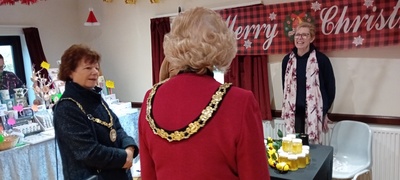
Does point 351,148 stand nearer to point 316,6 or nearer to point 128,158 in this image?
point 316,6

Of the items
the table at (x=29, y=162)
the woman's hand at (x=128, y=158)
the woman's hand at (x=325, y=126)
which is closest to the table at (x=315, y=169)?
the woman's hand at (x=325, y=126)

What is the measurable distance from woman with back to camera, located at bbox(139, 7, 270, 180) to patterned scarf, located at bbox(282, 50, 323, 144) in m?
2.03

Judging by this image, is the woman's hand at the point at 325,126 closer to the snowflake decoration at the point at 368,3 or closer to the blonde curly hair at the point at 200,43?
the snowflake decoration at the point at 368,3

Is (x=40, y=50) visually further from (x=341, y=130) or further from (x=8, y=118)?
(x=341, y=130)

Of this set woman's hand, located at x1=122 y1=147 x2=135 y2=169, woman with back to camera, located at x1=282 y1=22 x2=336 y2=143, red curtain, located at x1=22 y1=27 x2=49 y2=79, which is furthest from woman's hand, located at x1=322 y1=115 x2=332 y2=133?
red curtain, located at x1=22 y1=27 x2=49 y2=79

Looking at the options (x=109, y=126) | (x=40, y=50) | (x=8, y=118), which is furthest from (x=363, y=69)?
(x=40, y=50)

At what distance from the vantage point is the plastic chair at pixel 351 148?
2568mm

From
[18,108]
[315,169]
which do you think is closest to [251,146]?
[315,169]

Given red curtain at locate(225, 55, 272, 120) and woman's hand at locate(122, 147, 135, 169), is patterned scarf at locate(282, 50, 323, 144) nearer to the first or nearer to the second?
red curtain at locate(225, 55, 272, 120)

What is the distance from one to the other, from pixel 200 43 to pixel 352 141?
8.01 ft

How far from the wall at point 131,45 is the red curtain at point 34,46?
13 centimetres

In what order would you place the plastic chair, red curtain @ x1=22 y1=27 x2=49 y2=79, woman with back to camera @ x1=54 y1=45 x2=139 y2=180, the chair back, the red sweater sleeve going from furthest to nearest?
1. red curtain @ x1=22 y1=27 x2=49 y2=79
2. the chair back
3. the plastic chair
4. woman with back to camera @ x1=54 y1=45 x2=139 y2=180
5. the red sweater sleeve

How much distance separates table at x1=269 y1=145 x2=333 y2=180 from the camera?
179cm

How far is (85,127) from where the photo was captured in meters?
1.59
